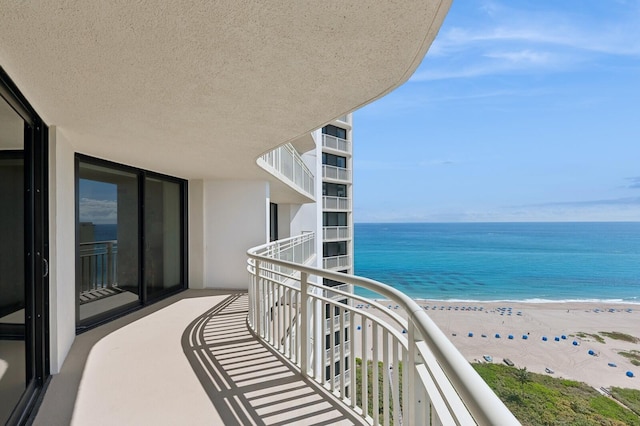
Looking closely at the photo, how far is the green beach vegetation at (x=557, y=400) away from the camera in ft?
41.2

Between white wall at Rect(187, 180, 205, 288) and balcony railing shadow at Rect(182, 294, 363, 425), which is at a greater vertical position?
white wall at Rect(187, 180, 205, 288)

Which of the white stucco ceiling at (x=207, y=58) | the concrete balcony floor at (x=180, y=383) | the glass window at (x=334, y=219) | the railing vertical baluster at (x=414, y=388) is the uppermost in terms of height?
the white stucco ceiling at (x=207, y=58)

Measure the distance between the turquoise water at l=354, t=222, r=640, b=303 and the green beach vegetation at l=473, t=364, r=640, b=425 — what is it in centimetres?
1415

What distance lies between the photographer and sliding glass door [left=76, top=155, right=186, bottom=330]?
4570 millimetres

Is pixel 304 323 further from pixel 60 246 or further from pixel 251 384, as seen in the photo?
pixel 60 246

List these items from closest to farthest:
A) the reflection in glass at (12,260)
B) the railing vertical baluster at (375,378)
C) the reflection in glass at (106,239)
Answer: the railing vertical baluster at (375,378)
the reflection in glass at (12,260)
the reflection in glass at (106,239)

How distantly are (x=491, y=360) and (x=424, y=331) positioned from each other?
693 inches

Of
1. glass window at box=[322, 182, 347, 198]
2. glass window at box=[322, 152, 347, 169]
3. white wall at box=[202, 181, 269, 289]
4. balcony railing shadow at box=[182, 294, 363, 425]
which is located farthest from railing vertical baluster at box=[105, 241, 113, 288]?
glass window at box=[322, 152, 347, 169]

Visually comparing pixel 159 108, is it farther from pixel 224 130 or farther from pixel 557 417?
pixel 557 417

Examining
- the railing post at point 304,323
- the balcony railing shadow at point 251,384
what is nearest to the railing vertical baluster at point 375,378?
the balcony railing shadow at point 251,384

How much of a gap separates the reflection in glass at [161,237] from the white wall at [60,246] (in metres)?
2.13

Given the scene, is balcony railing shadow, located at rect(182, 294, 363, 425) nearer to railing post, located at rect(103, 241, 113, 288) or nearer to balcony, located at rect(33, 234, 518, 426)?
balcony, located at rect(33, 234, 518, 426)

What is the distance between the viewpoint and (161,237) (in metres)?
6.38

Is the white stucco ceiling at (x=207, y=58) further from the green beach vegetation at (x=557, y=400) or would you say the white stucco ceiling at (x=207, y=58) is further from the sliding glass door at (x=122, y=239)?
the green beach vegetation at (x=557, y=400)
